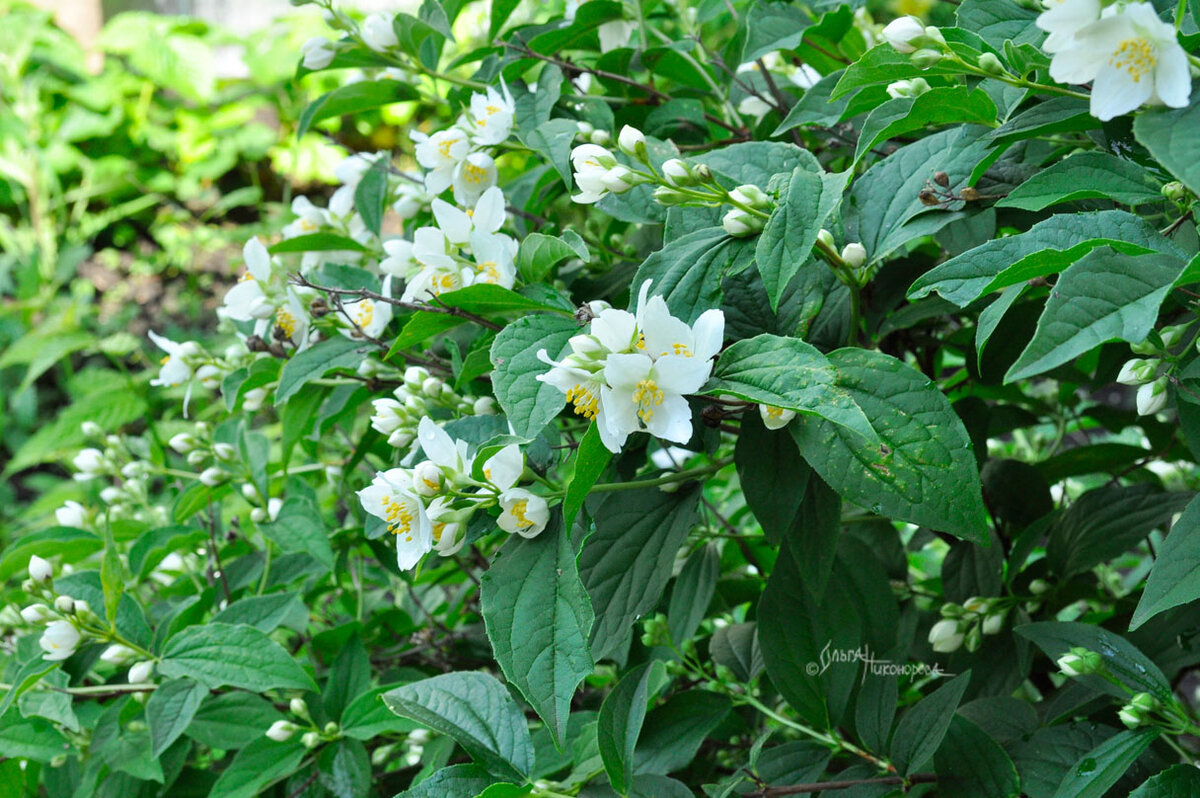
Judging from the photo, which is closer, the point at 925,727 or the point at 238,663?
the point at 925,727

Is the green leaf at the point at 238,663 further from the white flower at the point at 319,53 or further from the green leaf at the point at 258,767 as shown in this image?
the white flower at the point at 319,53

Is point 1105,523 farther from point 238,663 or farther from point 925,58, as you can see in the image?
point 238,663

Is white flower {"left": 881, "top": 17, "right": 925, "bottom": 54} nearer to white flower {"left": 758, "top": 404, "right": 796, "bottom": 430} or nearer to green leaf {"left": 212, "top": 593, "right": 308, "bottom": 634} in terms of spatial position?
white flower {"left": 758, "top": 404, "right": 796, "bottom": 430}

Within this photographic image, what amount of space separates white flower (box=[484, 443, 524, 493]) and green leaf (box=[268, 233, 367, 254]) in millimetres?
573

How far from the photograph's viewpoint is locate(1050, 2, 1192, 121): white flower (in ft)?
2.53

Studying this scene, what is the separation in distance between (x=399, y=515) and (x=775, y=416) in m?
0.37

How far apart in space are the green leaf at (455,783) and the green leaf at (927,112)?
707 mm

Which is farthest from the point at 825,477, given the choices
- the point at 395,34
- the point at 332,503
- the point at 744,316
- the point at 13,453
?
the point at 13,453

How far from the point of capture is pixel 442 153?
1.22 meters

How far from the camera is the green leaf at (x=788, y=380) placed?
2.45ft

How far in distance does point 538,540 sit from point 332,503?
1.12 meters

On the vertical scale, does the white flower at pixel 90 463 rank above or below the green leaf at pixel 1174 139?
below

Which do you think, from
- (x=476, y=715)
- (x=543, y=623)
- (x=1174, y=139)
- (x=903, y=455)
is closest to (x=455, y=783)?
(x=476, y=715)

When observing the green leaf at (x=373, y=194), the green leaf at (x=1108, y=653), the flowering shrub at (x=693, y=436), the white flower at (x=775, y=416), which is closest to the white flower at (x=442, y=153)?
the flowering shrub at (x=693, y=436)
